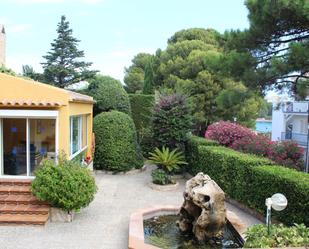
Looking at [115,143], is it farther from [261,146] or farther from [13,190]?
[13,190]

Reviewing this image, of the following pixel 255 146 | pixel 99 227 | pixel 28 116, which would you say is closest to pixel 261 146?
pixel 255 146

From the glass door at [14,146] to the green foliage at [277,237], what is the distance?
8.31 meters

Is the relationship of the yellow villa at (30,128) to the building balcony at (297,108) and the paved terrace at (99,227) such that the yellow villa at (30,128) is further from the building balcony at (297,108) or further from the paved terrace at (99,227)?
the building balcony at (297,108)

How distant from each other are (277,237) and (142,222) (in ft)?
12.8

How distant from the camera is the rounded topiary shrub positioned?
1966cm

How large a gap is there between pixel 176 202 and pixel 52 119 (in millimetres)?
5658

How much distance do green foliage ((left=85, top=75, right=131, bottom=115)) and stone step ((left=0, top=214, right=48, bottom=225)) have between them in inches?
455

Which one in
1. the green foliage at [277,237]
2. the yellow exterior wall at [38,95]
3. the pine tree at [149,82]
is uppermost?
the pine tree at [149,82]

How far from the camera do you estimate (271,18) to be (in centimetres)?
1548

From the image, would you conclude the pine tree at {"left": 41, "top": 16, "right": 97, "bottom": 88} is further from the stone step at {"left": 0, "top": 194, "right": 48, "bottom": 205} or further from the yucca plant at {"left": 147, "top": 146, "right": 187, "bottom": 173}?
the stone step at {"left": 0, "top": 194, "right": 48, "bottom": 205}

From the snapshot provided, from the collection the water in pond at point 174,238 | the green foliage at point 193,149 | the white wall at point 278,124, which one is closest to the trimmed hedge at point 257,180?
the green foliage at point 193,149

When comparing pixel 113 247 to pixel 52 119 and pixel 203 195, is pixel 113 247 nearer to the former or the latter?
pixel 203 195

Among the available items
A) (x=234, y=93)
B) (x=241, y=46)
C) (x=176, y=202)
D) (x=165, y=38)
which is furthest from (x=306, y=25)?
(x=165, y=38)

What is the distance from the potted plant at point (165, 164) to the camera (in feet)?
55.6
